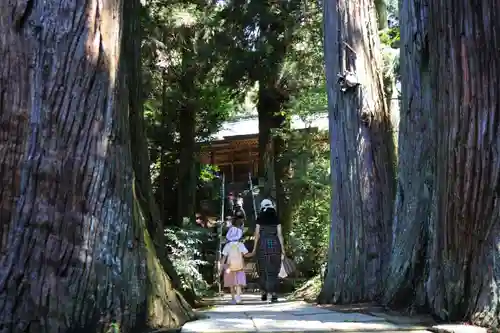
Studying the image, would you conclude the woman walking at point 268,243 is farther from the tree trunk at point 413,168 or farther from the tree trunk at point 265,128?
the tree trunk at point 265,128

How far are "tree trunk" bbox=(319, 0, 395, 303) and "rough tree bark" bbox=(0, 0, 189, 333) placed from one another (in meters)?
3.85

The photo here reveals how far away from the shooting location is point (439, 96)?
4852 mm

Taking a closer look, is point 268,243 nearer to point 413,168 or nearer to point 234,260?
point 234,260

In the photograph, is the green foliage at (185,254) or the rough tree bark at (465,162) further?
the green foliage at (185,254)

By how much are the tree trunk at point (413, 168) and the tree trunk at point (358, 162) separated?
74cm

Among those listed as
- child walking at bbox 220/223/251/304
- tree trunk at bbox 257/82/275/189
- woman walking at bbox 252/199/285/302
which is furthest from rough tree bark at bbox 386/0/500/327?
tree trunk at bbox 257/82/275/189

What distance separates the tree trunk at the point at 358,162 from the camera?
7.49 metres

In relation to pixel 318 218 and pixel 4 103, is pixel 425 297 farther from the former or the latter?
pixel 318 218

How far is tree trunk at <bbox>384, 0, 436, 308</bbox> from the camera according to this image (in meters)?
5.87

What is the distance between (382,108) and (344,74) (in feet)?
2.32

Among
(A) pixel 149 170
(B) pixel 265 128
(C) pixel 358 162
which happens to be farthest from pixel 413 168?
(B) pixel 265 128

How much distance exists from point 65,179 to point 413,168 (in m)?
4.01

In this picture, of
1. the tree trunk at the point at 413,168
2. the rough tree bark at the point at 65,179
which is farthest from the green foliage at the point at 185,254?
the rough tree bark at the point at 65,179

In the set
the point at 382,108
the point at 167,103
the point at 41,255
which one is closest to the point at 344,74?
the point at 382,108
